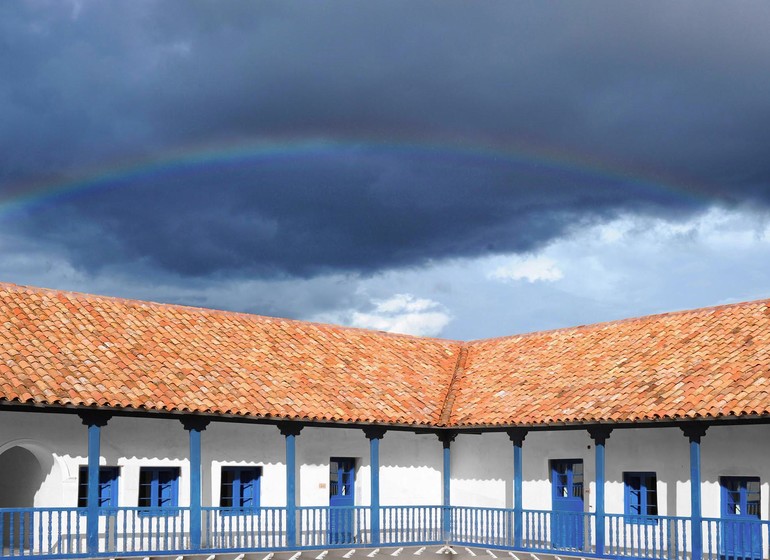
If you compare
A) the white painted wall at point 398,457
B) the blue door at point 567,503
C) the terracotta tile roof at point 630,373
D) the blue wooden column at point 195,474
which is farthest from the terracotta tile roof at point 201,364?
the blue door at point 567,503

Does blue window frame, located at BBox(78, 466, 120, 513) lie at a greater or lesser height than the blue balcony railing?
greater

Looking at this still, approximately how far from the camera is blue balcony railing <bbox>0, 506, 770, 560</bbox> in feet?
62.1

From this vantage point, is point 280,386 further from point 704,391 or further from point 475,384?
point 704,391

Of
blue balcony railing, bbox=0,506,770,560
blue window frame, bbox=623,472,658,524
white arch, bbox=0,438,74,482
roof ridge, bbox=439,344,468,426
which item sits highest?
roof ridge, bbox=439,344,468,426

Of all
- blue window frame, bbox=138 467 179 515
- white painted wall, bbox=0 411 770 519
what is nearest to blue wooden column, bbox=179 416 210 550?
blue window frame, bbox=138 467 179 515

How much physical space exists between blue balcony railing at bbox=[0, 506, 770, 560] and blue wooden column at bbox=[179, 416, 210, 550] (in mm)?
188

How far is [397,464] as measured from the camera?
25.0 m

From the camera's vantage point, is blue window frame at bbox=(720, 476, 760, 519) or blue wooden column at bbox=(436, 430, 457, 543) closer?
blue window frame at bbox=(720, 476, 760, 519)

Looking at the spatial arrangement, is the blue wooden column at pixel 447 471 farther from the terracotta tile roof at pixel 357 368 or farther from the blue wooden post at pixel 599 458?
the blue wooden post at pixel 599 458

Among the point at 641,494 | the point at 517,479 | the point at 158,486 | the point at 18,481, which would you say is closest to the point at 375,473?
the point at 517,479

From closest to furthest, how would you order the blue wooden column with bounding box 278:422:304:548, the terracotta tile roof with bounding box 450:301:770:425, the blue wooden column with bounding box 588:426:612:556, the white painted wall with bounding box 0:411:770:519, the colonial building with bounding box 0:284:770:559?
the colonial building with bounding box 0:284:770:559 < the terracotta tile roof with bounding box 450:301:770:425 < the white painted wall with bounding box 0:411:770:519 < the blue wooden column with bounding box 588:426:612:556 < the blue wooden column with bounding box 278:422:304:548

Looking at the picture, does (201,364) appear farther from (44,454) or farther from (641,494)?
(641,494)

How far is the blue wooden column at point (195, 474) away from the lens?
20.3m

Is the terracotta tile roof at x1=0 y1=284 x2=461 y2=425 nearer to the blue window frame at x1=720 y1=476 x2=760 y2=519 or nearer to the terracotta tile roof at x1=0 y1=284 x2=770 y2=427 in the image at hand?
the terracotta tile roof at x1=0 y1=284 x2=770 y2=427
